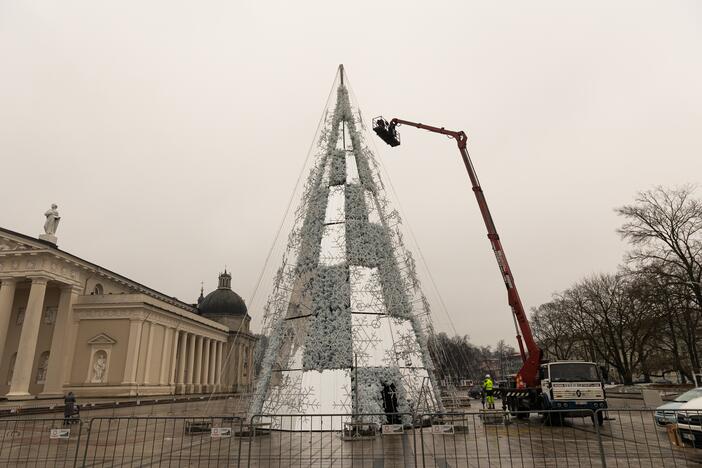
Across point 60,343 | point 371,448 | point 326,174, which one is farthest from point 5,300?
point 371,448

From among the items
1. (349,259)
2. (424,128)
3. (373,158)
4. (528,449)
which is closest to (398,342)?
(349,259)

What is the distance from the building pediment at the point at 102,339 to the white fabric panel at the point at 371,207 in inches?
1446

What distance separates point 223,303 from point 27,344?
1683 inches

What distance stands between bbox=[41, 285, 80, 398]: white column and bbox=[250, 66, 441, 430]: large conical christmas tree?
34.6m

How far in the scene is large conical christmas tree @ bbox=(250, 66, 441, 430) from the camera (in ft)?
49.4

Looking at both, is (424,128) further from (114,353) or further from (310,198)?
(114,353)

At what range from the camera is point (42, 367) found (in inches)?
1724

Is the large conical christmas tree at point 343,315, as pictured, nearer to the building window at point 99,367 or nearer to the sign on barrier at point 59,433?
the sign on barrier at point 59,433

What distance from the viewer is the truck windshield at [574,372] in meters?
17.2

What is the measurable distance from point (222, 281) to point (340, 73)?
6802 cm

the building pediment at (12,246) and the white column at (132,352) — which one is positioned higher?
the building pediment at (12,246)

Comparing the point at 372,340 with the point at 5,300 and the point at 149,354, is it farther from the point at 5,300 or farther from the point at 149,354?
the point at 149,354

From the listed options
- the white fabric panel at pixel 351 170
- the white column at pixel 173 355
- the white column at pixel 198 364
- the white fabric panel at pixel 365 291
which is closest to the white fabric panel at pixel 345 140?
the white fabric panel at pixel 351 170

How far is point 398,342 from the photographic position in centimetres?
1631
